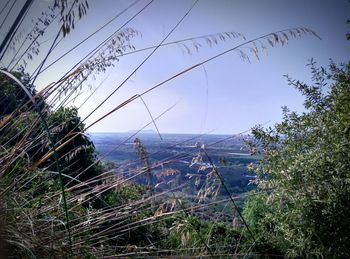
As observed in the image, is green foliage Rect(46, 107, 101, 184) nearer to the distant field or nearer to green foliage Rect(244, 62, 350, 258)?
the distant field

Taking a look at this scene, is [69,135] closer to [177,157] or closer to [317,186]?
[177,157]

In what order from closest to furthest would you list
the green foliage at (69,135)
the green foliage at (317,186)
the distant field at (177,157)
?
the green foliage at (69,135)
the distant field at (177,157)
the green foliage at (317,186)

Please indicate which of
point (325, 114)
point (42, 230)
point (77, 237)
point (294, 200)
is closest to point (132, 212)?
point (77, 237)

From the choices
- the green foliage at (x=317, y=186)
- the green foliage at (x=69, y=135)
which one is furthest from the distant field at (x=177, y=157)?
the green foliage at (x=317, y=186)

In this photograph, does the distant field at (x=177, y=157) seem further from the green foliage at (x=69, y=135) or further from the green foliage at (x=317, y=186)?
the green foliage at (x=317, y=186)

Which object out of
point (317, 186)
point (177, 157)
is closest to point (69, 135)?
point (177, 157)

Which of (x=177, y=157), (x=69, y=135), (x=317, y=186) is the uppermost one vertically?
(x=69, y=135)

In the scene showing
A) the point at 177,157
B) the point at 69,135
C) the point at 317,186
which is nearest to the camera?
the point at 69,135

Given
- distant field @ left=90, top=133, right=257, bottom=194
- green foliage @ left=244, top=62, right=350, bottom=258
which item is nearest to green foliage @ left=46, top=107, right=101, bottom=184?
distant field @ left=90, top=133, right=257, bottom=194

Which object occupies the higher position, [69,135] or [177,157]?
[69,135]

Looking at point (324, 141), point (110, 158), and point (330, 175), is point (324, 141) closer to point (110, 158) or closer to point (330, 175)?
point (330, 175)

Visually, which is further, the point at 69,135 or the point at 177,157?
the point at 177,157
